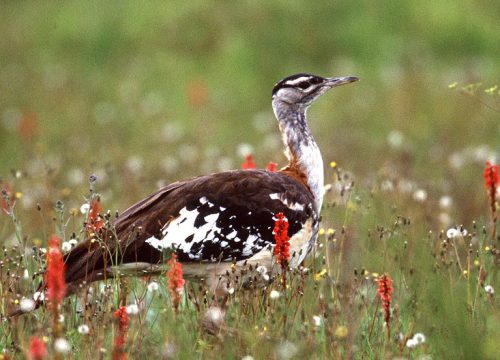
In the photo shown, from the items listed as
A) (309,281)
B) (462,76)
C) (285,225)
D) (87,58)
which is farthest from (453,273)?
(87,58)

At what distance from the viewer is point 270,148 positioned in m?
12.1

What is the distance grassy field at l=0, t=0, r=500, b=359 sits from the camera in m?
5.12

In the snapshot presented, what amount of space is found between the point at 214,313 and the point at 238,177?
1.75 meters

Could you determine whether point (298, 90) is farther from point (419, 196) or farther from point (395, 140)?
point (395, 140)

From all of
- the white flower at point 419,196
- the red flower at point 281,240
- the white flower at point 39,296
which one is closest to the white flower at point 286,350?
the red flower at point 281,240

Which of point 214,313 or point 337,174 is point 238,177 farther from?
point 214,313

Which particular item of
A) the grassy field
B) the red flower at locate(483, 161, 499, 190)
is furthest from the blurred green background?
the red flower at locate(483, 161, 499, 190)

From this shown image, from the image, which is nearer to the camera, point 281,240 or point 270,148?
point 281,240

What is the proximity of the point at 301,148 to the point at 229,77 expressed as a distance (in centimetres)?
911

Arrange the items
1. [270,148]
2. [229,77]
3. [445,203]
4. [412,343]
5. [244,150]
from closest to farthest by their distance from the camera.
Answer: [412,343] < [445,203] < [244,150] < [270,148] < [229,77]

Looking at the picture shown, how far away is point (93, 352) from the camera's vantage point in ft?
16.2

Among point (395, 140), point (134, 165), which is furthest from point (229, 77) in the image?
point (134, 165)

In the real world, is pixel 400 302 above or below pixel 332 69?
below

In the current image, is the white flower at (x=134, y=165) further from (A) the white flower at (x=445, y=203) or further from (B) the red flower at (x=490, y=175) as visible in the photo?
(B) the red flower at (x=490, y=175)
